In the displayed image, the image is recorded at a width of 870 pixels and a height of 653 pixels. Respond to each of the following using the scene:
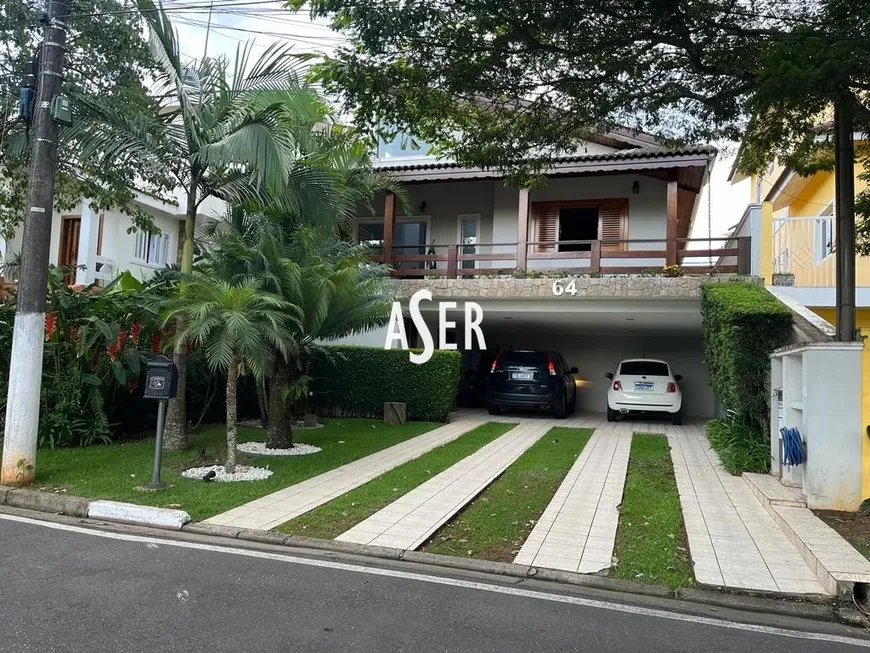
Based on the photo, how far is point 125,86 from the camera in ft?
33.0

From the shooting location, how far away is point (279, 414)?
9922 mm

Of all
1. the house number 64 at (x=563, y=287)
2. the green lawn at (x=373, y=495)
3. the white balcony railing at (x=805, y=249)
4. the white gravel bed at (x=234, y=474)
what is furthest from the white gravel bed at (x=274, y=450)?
the white balcony railing at (x=805, y=249)

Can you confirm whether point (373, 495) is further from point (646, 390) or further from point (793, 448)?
point (646, 390)

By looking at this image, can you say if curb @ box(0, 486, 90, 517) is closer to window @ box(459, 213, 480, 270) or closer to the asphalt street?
the asphalt street

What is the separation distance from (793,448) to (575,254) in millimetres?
9484

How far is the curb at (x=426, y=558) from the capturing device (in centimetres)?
441

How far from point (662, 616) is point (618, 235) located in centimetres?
1394

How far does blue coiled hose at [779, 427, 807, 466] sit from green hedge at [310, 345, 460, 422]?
300 inches

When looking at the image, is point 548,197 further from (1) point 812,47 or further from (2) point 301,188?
(1) point 812,47

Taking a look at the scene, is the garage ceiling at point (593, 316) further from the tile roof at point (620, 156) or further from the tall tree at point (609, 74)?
the tall tree at point (609, 74)

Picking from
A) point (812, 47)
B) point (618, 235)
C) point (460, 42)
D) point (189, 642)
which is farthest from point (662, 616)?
point (618, 235)

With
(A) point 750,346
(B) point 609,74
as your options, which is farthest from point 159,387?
(A) point 750,346

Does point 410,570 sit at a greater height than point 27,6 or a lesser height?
lesser

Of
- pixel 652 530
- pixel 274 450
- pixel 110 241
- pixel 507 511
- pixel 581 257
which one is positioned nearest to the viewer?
pixel 652 530
